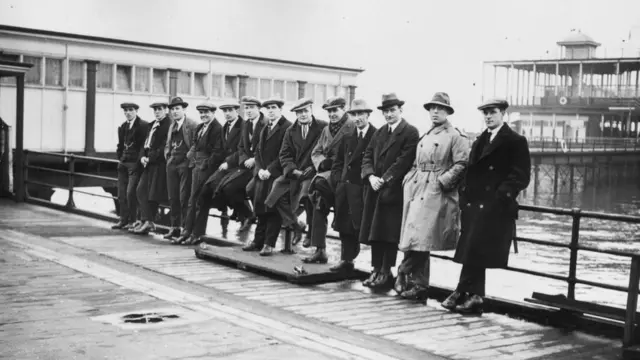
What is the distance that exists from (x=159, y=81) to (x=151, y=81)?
1.60 feet

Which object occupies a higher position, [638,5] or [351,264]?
[638,5]

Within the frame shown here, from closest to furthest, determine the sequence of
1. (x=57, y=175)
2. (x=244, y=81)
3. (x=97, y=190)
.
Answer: (x=57, y=175) → (x=244, y=81) → (x=97, y=190)

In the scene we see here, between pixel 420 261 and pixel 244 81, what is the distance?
24018 millimetres

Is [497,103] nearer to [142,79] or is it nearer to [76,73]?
[76,73]

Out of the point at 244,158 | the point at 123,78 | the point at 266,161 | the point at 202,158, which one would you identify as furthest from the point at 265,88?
the point at 266,161

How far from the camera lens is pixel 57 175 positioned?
82.2 feet

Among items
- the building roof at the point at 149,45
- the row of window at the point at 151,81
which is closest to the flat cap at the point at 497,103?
the row of window at the point at 151,81

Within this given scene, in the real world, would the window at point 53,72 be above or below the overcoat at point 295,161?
above

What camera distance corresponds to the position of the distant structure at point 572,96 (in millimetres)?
72625

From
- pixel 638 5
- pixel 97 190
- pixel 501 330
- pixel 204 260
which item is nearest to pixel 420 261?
pixel 501 330

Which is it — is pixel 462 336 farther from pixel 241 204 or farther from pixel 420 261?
pixel 241 204

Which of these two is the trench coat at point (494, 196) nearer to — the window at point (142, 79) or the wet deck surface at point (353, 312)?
the wet deck surface at point (353, 312)

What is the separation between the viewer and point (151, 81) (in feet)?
92.1

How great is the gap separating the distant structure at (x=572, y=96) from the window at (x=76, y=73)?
5306 cm
